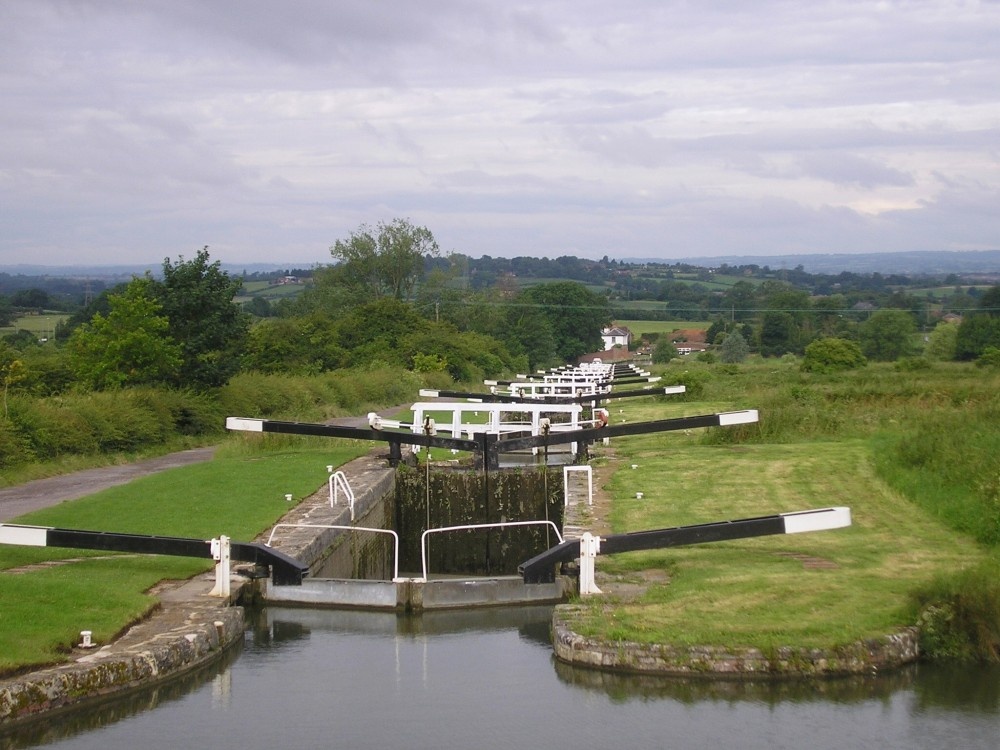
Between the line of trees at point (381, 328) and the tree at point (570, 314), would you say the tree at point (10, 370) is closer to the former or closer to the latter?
the line of trees at point (381, 328)

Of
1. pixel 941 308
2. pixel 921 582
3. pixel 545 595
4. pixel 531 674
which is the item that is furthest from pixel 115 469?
pixel 941 308

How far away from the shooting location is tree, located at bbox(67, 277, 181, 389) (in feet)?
85.9

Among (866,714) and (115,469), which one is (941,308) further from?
(866,714)

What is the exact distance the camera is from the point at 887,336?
73.2 meters

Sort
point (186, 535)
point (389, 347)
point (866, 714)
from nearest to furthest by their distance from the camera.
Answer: point (866, 714) → point (186, 535) → point (389, 347)

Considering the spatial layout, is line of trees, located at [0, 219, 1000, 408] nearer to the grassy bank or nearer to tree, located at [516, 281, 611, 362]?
tree, located at [516, 281, 611, 362]

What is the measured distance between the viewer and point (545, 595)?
1156cm

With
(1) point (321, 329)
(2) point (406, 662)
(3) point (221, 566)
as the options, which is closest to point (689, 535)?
(2) point (406, 662)

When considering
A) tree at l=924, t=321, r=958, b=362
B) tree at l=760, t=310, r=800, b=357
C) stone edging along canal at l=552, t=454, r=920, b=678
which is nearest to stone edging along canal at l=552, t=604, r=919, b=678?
stone edging along canal at l=552, t=454, r=920, b=678

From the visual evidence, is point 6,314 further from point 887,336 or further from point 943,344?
point 943,344

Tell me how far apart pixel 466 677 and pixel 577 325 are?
84.0 m

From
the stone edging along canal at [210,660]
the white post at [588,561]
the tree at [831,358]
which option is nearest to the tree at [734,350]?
the tree at [831,358]

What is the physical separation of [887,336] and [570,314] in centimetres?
2733

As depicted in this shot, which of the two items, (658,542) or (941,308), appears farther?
(941,308)
